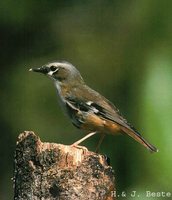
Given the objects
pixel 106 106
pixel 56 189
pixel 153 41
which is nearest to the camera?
pixel 56 189

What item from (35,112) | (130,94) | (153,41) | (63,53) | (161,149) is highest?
(63,53)

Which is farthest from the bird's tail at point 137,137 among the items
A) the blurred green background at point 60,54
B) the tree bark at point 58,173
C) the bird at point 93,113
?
the tree bark at point 58,173

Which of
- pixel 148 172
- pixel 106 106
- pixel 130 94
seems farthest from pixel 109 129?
pixel 148 172

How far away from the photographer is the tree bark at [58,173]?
18.5 feet

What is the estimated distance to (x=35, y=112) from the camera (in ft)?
34.1

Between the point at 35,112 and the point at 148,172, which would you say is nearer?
the point at 148,172

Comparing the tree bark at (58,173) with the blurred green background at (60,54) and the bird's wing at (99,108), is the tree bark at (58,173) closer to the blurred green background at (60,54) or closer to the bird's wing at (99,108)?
the blurred green background at (60,54)

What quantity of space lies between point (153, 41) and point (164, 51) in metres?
0.47

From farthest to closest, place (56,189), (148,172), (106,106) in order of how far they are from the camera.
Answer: (106,106), (148,172), (56,189)

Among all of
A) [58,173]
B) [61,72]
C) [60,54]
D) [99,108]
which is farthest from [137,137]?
[60,54]

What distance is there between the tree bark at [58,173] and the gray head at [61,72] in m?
2.09

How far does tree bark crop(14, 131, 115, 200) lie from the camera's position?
18.5 feet

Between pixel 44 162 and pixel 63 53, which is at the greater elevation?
pixel 63 53

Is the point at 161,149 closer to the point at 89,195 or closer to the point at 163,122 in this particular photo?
the point at 163,122
